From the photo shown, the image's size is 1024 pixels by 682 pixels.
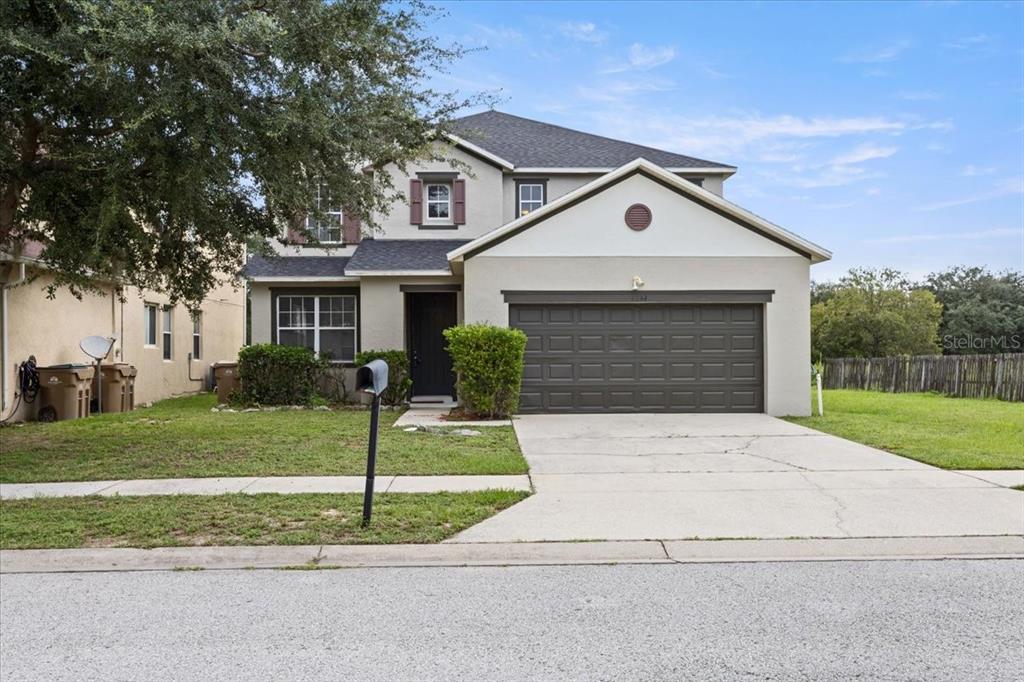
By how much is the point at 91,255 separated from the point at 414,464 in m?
4.77

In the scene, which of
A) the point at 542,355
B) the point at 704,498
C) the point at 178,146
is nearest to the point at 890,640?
the point at 704,498

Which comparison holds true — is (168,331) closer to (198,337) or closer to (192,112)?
(198,337)

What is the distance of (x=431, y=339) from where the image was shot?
64.2 ft

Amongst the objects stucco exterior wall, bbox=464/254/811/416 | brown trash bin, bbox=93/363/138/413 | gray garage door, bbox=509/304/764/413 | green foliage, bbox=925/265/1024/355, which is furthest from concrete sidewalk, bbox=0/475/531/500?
green foliage, bbox=925/265/1024/355

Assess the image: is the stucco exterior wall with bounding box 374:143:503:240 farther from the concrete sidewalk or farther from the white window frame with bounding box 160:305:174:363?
the concrete sidewalk

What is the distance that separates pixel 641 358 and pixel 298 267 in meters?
9.27

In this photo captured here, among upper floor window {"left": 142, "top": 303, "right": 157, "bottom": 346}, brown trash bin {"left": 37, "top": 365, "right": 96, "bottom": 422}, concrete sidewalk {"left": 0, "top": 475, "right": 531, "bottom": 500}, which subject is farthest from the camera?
upper floor window {"left": 142, "top": 303, "right": 157, "bottom": 346}

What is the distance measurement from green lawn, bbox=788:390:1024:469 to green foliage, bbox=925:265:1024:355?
29.2 metres

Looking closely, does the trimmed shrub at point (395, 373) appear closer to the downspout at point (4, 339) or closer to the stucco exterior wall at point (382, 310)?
the stucco exterior wall at point (382, 310)

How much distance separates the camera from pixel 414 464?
9203mm

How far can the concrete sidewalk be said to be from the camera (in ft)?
25.3

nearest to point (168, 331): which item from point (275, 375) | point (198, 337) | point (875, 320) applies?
point (198, 337)

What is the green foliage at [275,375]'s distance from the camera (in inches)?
690

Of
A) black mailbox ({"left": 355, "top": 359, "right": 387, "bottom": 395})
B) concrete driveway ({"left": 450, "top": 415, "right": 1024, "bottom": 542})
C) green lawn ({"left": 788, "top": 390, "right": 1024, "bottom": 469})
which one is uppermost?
black mailbox ({"left": 355, "top": 359, "right": 387, "bottom": 395})
